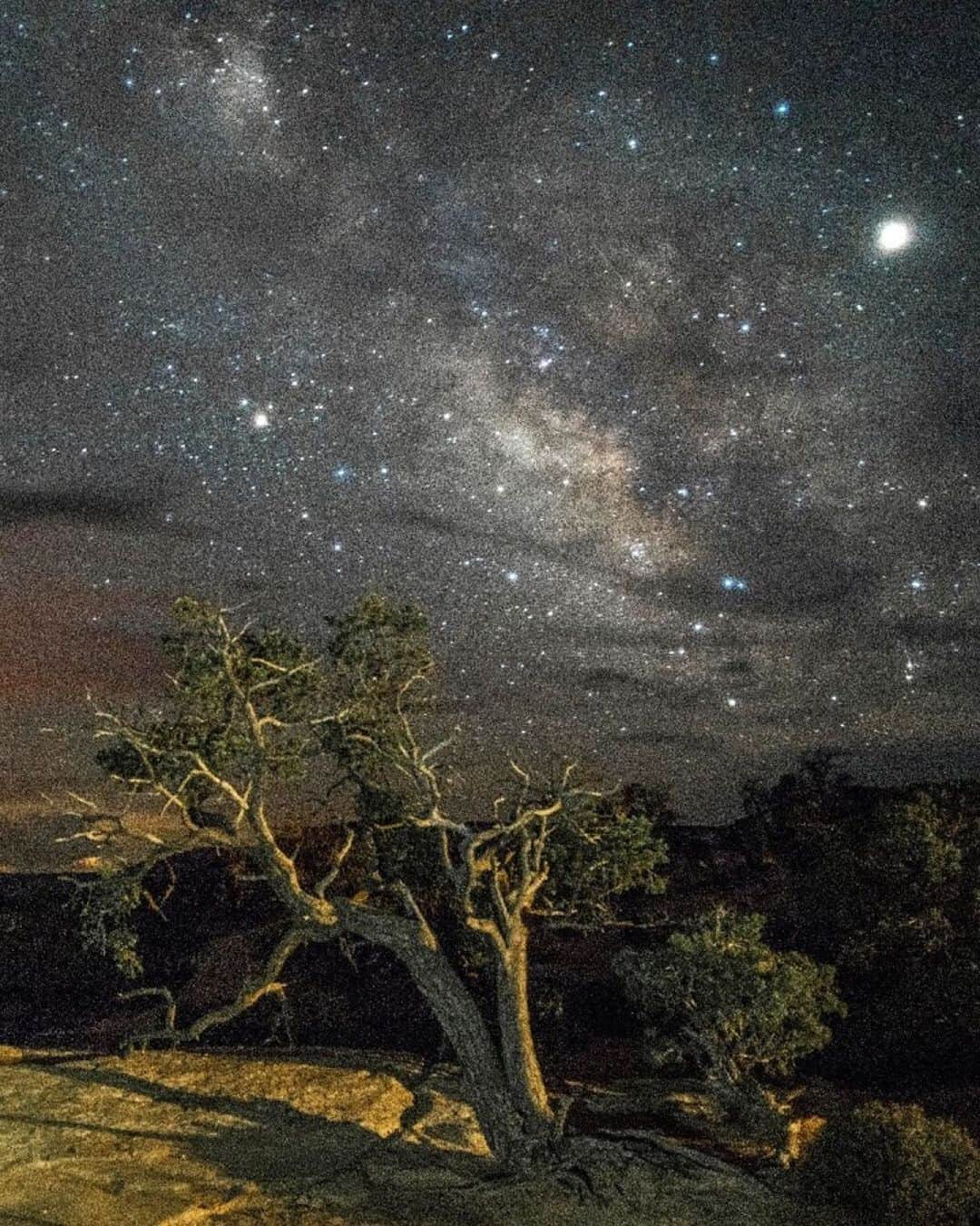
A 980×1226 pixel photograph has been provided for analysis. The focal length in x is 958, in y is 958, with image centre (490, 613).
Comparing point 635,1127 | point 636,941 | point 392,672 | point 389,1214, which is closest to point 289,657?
point 392,672

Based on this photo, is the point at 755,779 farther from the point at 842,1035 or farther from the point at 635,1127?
the point at 635,1127

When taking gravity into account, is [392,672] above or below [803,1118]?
above

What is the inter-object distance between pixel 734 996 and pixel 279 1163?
7.98m

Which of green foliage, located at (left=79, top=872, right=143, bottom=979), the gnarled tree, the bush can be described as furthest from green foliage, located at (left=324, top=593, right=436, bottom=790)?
the bush

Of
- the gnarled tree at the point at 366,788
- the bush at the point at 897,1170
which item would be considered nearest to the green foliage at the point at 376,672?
the gnarled tree at the point at 366,788

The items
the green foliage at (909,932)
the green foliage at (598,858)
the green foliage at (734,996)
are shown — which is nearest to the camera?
the green foliage at (734,996)

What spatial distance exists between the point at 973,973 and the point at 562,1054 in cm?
962

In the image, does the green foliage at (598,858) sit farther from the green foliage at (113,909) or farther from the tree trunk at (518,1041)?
the green foliage at (113,909)

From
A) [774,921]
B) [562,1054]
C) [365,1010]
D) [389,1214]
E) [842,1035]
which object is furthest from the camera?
[774,921]

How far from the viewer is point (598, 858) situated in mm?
17734

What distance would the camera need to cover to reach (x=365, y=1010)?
28.4 meters

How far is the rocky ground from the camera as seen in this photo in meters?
13.1

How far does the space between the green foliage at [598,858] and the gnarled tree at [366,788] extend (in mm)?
57

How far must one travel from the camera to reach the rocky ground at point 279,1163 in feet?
43.1
